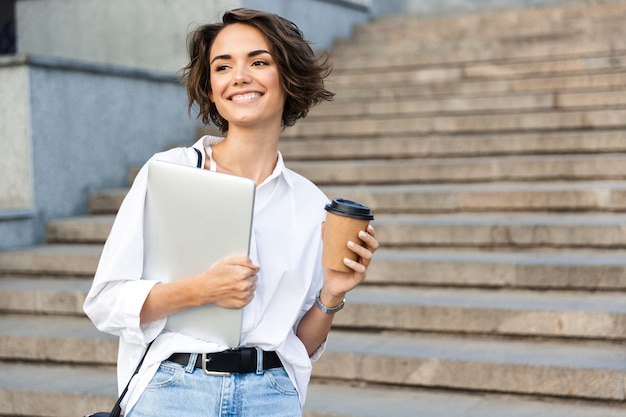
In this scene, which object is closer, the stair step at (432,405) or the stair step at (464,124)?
the stair step at (432,405)

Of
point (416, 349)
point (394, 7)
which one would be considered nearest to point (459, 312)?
point (416, 349)

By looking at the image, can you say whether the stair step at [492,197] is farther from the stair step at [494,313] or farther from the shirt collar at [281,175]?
the shirt collar at [281,175]

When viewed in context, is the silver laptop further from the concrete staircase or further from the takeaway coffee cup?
the concrete staircase

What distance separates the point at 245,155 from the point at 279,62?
0.23 metres

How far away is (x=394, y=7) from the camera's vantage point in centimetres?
1221

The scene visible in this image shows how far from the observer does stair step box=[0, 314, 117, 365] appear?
5004 millimetres

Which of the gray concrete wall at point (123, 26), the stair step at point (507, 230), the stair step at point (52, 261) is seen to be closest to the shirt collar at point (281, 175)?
the stair step at point (507, 230)

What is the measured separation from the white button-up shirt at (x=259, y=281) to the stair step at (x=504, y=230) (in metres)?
3.44

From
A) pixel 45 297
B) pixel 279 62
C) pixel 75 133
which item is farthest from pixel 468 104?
pixel 279 62

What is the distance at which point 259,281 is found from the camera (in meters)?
2.04

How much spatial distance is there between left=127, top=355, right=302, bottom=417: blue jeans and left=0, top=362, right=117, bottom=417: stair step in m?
2.60

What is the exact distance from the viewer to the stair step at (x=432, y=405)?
407 cm

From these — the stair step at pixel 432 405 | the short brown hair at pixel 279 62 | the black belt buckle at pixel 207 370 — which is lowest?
the stair step at pixel 432 405

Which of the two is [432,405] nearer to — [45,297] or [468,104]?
[45,297]
